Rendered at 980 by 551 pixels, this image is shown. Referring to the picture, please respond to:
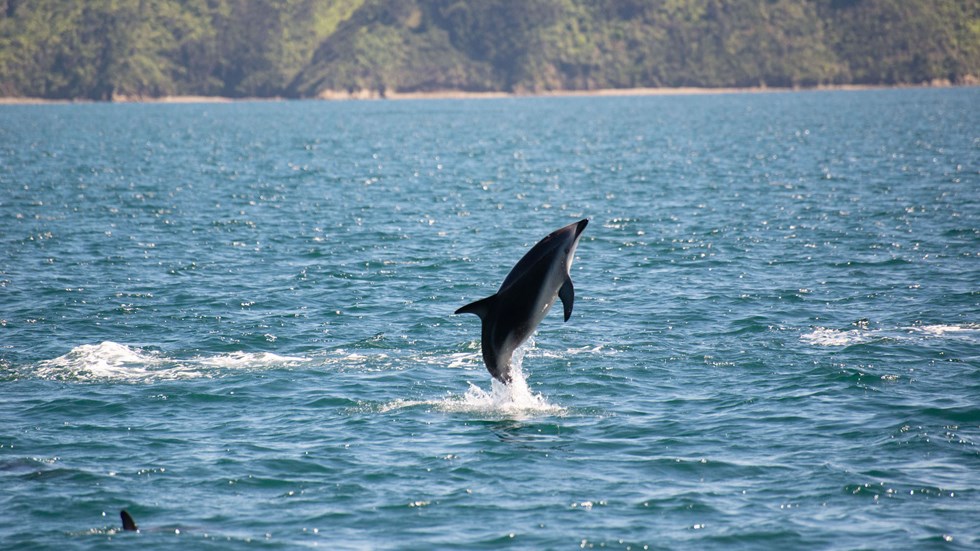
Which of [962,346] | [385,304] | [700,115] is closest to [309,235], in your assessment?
[385,304]

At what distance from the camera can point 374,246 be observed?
145ft

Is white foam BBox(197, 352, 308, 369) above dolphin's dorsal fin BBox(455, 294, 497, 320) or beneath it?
beneath

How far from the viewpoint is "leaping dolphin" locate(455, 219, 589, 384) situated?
19156 mm

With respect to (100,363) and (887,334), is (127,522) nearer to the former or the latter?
(100,363)

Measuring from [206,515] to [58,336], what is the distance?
13.2 metres

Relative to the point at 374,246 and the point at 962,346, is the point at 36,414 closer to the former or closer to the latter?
the point at 962,346

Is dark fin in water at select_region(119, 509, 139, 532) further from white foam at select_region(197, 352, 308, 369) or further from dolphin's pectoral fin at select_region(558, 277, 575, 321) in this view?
white foam at select_region(197, 352, 308, 369)

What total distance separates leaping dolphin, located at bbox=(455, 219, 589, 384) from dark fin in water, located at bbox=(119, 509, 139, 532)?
6145 mm

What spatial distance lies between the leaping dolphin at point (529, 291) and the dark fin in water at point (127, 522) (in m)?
6.15

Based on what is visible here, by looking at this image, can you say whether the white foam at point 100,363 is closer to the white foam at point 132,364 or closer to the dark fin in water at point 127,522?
the white foam at point 132,364

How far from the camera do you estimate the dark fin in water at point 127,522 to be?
16.0m

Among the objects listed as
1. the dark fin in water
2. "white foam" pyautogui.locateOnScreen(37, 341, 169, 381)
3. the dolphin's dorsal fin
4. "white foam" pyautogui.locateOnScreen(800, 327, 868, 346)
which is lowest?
→ the dark fin in water

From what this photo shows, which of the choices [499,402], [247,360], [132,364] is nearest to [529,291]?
[499,402]

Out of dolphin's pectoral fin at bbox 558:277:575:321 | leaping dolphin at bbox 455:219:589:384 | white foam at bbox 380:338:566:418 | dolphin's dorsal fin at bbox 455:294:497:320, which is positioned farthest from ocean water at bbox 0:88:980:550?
dolphin's pectoral fin at bbox 558:277:575:321
